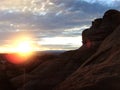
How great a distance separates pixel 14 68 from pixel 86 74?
18669mm

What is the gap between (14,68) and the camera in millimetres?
39188

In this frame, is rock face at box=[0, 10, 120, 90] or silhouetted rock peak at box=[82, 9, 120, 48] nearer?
rock face at box=[0, 10, 120, 90]

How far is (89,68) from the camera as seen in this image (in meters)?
23.7

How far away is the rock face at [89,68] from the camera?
1944 centimetres

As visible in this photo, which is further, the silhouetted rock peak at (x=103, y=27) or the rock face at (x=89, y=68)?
the silhouetted rock peak at (x=103, y=27)

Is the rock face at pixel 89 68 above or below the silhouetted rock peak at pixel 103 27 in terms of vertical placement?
below

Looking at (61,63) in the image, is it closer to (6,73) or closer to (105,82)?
(6,73)

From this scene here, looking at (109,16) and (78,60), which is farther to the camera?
(109,16)

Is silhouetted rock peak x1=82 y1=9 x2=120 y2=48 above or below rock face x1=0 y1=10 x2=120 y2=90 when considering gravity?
above

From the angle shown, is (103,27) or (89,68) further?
(103,27)

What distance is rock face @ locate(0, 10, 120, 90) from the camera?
1944 centimetres

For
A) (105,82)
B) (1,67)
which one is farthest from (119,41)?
(1,67)

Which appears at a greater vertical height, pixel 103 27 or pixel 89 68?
pixel 103 27

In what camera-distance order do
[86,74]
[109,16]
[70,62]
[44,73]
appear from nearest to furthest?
[86,74] → [44,73] → [70,62] → [109,16]
